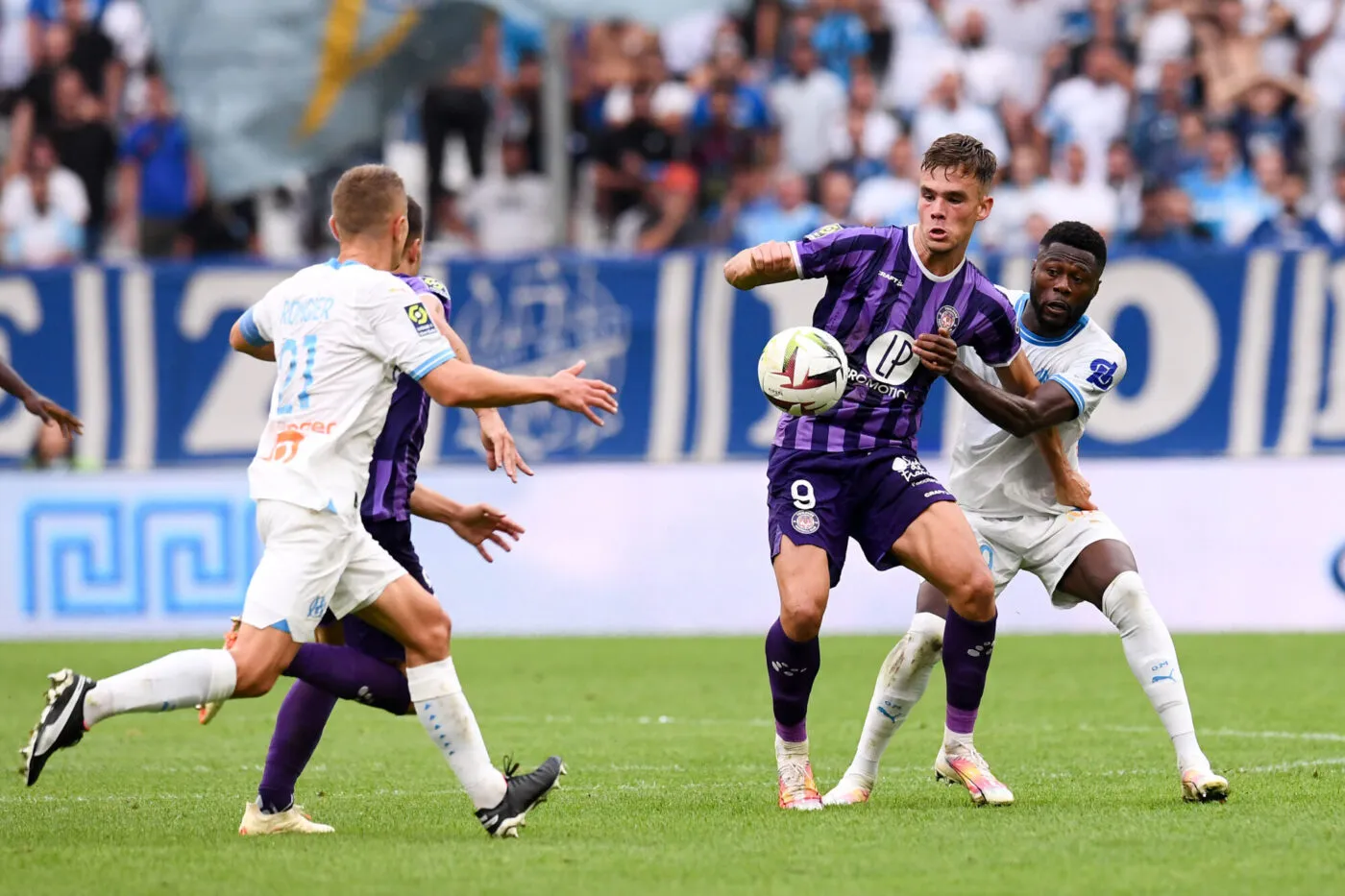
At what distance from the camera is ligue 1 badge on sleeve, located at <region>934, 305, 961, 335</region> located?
715 centimetres

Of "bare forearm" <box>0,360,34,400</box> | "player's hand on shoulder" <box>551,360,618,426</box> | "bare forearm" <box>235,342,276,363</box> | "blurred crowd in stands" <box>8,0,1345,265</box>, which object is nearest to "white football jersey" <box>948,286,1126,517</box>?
"player's hand on shoulder" <box>551,360,618,426</box>

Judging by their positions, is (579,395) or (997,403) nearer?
(579,395)

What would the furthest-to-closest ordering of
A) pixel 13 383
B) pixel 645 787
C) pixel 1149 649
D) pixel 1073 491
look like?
pixel 13 383 < pixel 645 787 < pixel 1073 491 < pixel 1149 649

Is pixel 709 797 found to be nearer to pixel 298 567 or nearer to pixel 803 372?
Answer: pixel 803 372

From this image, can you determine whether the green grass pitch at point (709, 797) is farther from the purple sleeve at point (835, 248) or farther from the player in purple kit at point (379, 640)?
the purple sleeve at point (835, 248)

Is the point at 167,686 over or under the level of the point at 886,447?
under

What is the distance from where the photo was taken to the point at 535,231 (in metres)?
17.5

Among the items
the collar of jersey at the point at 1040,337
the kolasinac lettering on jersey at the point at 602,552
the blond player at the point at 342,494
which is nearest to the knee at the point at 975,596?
the collar of jersey at the point at 1040,337

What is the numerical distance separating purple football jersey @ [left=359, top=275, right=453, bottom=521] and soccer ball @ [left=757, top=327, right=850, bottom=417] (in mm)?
1203

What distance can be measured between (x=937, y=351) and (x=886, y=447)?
0.50m

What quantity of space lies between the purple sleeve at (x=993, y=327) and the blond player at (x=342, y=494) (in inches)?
66.3

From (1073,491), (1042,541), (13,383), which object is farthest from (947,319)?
(13,383)

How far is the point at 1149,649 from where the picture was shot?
7312 millimetres

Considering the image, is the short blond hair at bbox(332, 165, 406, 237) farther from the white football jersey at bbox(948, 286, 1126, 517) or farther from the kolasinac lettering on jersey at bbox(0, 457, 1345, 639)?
the kolasinac lettering on jersey at bbox(0, 457, 1345, 639)
